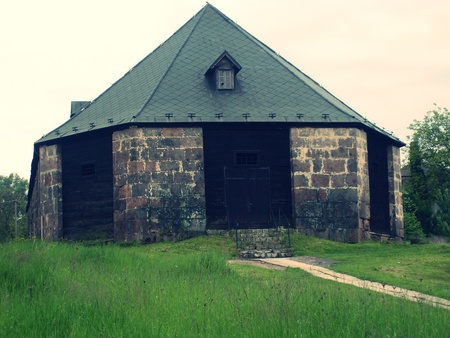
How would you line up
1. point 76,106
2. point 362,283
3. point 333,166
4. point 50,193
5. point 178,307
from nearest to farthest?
point 178,307
point 362,283
point 333,166
point 50,193
point 76,106

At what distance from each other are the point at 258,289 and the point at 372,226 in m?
17.7

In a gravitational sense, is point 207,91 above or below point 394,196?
above

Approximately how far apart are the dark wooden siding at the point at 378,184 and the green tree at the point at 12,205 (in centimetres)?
3687

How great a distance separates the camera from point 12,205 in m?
72.7

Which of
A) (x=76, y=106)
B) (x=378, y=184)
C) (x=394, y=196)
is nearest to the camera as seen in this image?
(x=378, y=184)

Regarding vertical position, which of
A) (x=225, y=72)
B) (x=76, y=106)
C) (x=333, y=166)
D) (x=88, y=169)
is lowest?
(x=333, y=166)

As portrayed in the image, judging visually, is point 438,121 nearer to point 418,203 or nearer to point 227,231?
point 418,203

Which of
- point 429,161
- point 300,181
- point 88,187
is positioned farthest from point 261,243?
point 429,161

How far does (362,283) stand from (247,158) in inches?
512

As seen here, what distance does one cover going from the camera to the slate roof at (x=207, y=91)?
97.2 ft

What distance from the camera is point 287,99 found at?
3070 cm

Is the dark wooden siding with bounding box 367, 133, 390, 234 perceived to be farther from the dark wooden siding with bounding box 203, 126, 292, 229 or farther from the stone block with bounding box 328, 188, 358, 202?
the dark wooden siding with bounding box 203, 126, 292, 229

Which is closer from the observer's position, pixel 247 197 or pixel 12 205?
pixel 247 197

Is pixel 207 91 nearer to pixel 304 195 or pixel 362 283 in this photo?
pixel 304 195
